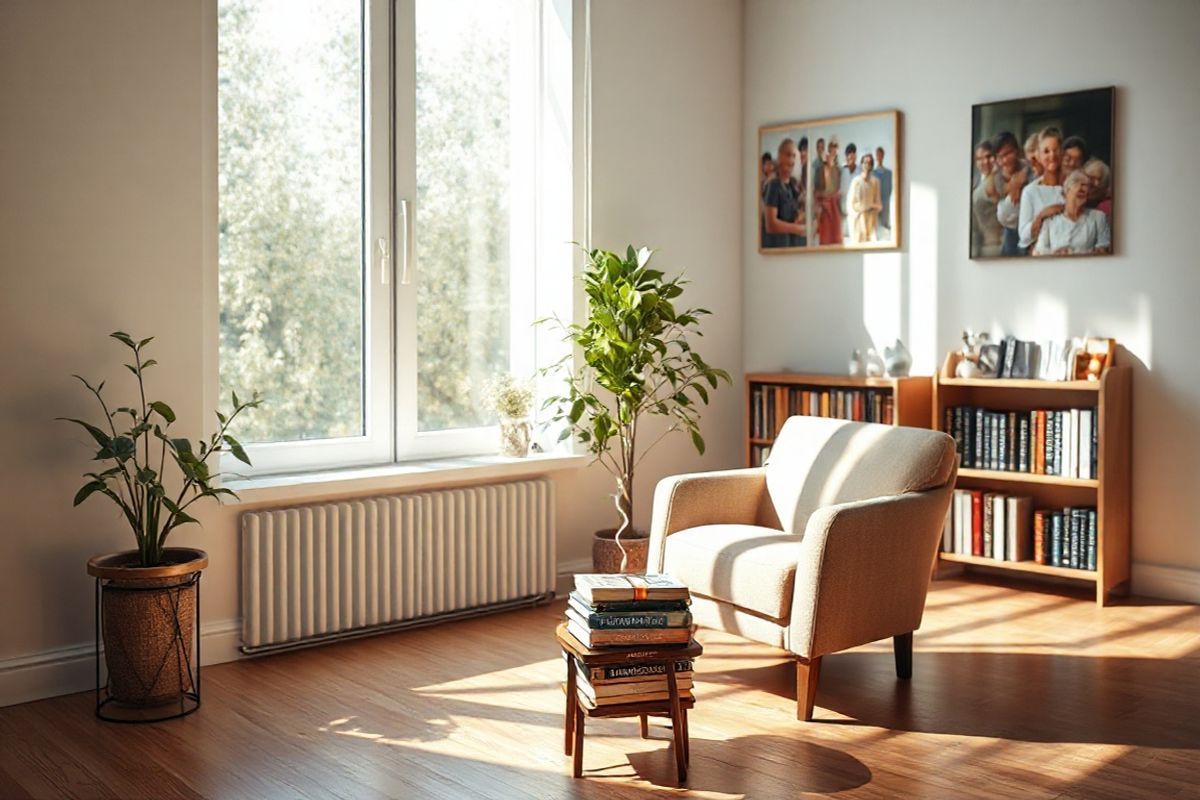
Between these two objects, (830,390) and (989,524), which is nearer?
(989,524)

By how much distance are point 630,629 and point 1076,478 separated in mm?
2673

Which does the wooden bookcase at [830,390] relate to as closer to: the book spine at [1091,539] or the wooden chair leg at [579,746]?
the book spine at [1091,539]

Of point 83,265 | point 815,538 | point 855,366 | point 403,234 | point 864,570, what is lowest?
point 864,570

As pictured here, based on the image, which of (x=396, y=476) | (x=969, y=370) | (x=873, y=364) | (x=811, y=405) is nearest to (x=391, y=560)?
(x=396, y=476)

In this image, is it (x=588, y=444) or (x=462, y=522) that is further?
(x=588, y=444)

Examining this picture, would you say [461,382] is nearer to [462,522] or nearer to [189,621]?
[462,522]

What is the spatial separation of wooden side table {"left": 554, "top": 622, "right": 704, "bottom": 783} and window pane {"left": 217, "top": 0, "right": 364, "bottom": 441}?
1866 millimetres

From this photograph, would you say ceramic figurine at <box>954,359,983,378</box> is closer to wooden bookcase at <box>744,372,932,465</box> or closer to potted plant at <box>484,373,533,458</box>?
wooden bookcase at <box>744,372,932,465</box>

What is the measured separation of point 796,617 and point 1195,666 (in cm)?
157

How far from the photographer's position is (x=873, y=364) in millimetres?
5719

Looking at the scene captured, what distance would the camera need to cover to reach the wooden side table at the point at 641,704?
3.06m

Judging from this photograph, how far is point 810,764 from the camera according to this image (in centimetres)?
321

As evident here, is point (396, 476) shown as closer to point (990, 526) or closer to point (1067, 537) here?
point (990, 526)

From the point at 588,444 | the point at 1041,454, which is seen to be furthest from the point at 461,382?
the point at 1041,454
